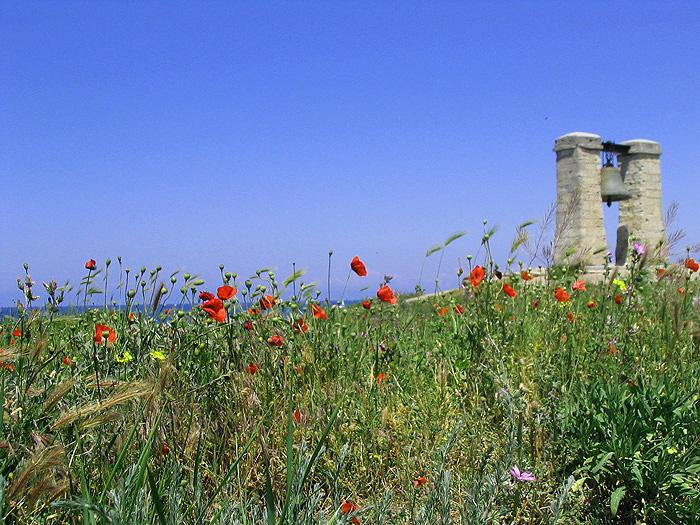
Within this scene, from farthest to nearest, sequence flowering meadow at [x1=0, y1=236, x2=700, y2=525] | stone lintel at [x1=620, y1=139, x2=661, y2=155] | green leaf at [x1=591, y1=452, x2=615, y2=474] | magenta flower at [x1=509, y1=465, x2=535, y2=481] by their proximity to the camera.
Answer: stone lintel at [x1=620, y1=139, x2=661, y2=155] < green leaf at [x1=591, y1=452, x2=615, y2=474] < magenta flower at [x1=509, y1=465, x2=535, y2=481] < flowering meadow at [x1=0, y1=236, x2=700, y2=525]

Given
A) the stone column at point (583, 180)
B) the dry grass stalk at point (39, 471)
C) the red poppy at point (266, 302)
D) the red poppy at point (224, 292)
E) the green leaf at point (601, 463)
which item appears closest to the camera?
the dry grass stalk at point (39, 471)

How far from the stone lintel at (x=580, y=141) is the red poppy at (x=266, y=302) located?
14.6 m

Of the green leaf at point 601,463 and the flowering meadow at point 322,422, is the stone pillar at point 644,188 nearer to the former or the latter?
the flowering meadow at point 322,422

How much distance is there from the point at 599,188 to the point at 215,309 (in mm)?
15404

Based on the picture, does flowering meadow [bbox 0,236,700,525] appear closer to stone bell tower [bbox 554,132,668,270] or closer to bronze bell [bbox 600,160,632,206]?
stone bell tower [bbox 554,132,668,270]

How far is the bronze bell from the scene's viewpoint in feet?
51.3

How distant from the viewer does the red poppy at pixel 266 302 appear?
2626mm

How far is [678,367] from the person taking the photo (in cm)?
306

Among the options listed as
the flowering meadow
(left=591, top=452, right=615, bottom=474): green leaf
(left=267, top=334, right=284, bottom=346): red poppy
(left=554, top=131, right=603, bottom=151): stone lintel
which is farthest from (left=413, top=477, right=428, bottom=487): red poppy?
(left=554, top=131, right=603, bottom=151): stone lintel

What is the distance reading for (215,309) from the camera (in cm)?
234

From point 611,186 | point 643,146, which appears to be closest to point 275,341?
point 611,186

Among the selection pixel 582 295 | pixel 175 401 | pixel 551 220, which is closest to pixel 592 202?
pixel 582 295

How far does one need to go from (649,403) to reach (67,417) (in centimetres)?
200

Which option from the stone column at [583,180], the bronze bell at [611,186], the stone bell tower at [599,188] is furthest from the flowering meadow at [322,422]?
the bronze bell at [611,186]
